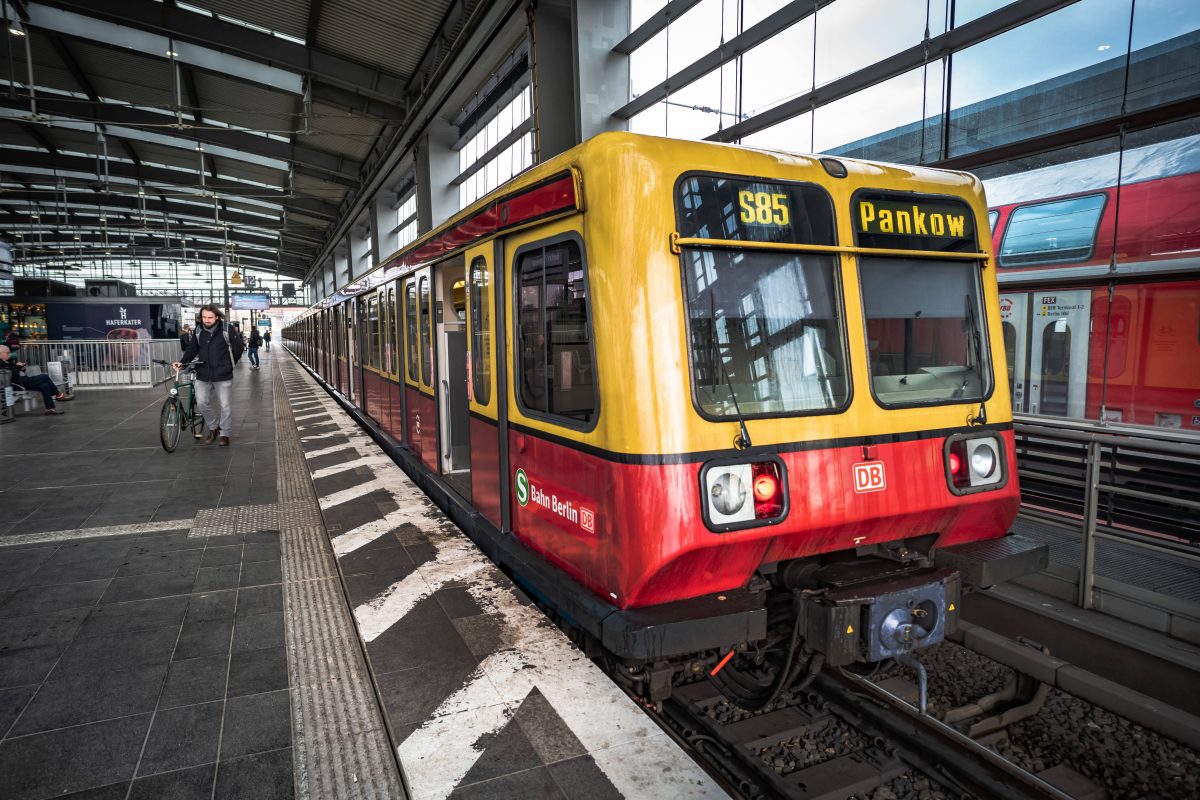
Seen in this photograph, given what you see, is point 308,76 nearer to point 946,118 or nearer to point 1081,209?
point 946,118

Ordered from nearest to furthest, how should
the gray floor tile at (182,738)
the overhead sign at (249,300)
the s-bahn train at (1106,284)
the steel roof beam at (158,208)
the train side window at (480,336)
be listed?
1. the gray floor tile at (182,738)
2. the train side window at (480,336)
3. the s-bahn train at (1106,284)
4. the steel roof beam at (158,208)
5. the overhead sign at (249,300)

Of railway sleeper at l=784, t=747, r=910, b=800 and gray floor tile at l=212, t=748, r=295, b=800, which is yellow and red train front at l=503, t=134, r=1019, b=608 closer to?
railway sleeper at l=784, t=747, r=910, b=800

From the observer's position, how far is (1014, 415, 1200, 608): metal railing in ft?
13.4

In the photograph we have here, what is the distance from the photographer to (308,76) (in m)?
14.1

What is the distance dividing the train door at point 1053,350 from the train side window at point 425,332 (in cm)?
659

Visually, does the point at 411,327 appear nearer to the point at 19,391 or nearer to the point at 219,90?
the point at 19,391

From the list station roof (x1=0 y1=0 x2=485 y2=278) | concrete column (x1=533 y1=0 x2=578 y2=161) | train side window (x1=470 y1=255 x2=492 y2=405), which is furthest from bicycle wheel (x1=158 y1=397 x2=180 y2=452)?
train side window (x1=470 y1=255 x2=492 y2=405)

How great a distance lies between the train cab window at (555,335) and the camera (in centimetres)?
319

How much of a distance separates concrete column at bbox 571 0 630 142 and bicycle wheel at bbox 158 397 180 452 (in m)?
6.51

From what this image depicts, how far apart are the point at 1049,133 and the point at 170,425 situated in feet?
34.1

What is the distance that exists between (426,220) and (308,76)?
3.54 metres

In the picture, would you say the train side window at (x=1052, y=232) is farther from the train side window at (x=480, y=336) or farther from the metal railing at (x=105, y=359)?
the metal railing at (x=105, y=359)

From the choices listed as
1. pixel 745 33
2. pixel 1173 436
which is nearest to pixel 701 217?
pixel 1173 436

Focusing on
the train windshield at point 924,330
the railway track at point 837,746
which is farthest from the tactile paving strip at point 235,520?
the train windshield at point 924,330
